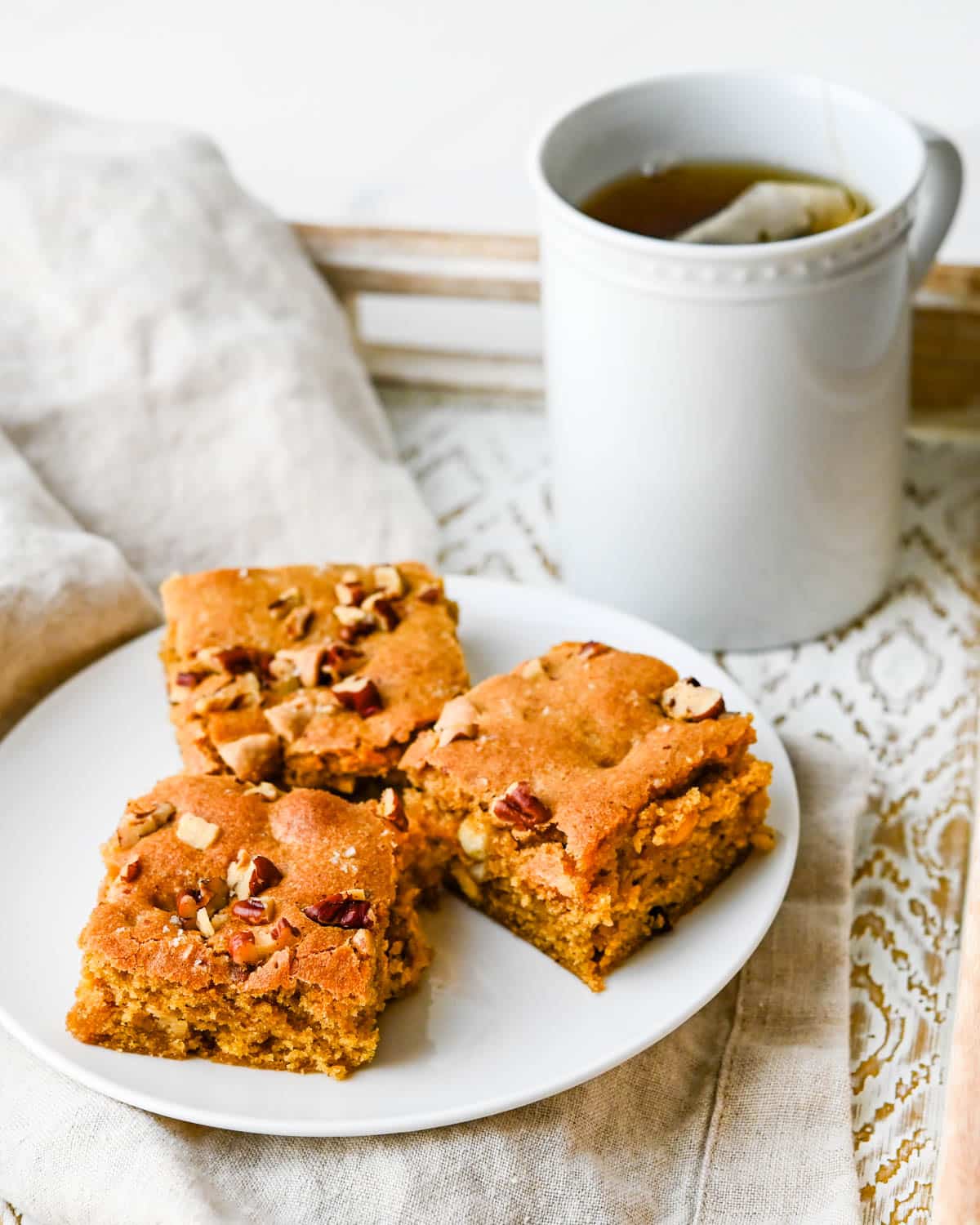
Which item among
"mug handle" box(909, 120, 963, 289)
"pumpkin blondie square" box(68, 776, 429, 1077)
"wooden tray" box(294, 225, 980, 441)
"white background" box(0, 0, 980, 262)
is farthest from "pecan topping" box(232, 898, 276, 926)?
"white background" box(0, 0, 980, 262)

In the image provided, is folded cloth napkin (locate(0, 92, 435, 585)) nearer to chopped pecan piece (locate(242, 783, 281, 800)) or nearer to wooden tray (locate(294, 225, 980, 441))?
wooden tray (locate(294, 225, 980, 441))

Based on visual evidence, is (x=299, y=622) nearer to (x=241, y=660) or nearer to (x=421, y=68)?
(x=241, y=660)

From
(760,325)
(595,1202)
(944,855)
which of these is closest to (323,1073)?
(595,1202)

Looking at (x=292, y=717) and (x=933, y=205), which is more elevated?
(x=933, y=205)

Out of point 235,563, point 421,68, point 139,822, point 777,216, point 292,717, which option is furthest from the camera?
point 421,68

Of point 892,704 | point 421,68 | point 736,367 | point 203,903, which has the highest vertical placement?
point 736,367

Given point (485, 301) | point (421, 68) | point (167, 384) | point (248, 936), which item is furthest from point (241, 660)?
point (421, 68)

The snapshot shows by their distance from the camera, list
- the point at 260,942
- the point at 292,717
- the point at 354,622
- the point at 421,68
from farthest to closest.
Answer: the point at 421,68 < the point at 354,622 < the point at 292,717 < the point at 260,942

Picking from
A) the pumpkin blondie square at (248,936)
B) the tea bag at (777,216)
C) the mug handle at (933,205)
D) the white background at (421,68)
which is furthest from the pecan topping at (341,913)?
the white background at (421,68)

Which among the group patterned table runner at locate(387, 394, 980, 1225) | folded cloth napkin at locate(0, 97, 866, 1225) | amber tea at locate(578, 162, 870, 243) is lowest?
patterned table runner at locate(387, 394, 980, 1225)
